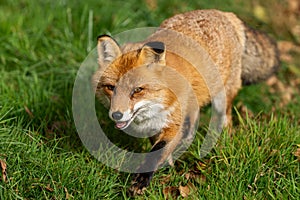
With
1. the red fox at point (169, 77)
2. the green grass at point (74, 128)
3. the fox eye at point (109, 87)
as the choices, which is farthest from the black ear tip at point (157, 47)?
the green grass at point (74, 128)

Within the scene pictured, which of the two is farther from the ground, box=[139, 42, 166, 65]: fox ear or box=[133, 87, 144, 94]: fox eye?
box=[139, 42, 166, 65]: fox ear

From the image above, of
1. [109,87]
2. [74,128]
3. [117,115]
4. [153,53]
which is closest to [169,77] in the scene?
[153,53]

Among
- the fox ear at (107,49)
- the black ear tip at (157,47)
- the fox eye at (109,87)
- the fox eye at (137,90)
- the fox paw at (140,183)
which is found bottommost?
the fox paw at (140,183)

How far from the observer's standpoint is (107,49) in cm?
429

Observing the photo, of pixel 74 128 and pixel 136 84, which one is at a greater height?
pixel 136 84

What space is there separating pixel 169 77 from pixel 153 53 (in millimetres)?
306

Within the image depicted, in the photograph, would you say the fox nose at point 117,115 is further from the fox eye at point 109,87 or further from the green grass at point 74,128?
the green grass at point 74,128

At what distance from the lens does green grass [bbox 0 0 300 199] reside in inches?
160

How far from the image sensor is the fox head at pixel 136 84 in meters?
4.01

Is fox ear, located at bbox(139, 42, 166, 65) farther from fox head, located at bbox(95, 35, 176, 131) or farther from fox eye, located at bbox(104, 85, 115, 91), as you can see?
fox eye, located at bbox(104, 85, 115, 91)

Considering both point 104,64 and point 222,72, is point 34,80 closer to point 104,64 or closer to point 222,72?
point 104,64

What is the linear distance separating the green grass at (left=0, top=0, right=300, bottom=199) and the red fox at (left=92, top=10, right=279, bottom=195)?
29cm

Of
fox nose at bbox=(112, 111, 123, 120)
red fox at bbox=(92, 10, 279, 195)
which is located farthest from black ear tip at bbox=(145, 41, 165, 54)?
fox nose at bbox=(112, 111, 123, 120)

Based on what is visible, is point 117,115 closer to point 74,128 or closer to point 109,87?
point 109,87
